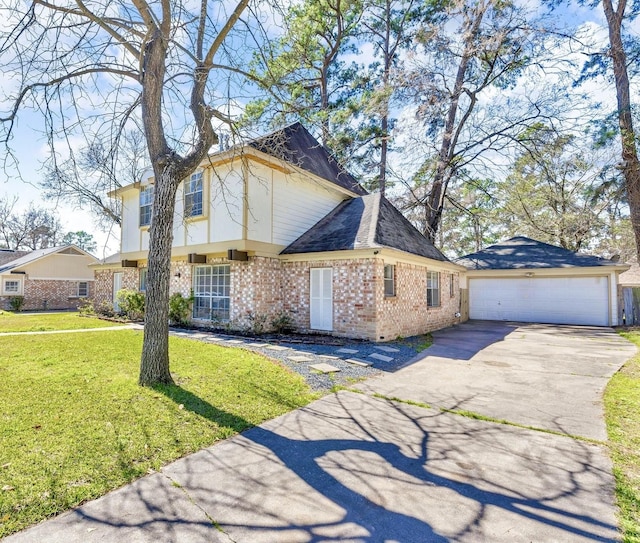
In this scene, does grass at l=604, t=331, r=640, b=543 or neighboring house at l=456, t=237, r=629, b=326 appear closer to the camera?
grass at l=604, t=331, r=640, b=543

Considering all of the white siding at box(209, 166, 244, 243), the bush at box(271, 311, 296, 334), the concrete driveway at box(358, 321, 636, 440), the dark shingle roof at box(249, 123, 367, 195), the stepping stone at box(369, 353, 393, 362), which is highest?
the dark shingle roof at box(249, 123, 367, 195)

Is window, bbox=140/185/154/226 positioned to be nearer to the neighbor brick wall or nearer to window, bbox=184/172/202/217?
window, bbox=184/172/202/217

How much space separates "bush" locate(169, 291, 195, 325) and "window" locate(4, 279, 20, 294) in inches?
734

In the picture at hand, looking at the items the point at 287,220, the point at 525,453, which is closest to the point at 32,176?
the point at 287,220

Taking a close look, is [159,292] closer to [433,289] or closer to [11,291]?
[433,289]

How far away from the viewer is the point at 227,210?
1084cm

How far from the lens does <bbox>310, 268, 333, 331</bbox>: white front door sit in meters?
10.8

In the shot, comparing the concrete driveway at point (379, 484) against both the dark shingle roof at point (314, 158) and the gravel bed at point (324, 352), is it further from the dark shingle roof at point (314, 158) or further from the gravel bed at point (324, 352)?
the dark shingle roof at point (314, 158)

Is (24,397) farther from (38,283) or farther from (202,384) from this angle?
(38,283)

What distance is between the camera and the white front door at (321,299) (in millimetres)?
10812

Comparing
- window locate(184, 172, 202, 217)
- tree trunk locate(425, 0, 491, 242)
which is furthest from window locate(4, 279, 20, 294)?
tree trunk locate(425, 0, 491, 242)

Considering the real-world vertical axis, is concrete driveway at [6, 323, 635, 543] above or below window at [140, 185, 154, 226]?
below

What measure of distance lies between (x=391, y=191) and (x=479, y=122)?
5.56 meters

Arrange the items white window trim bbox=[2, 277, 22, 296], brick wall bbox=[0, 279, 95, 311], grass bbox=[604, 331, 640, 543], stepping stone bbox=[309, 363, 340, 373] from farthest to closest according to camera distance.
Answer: brick wall bbox=[0, 279, 95, 311] → white window trim bbox=[2, 277, 22, 296] → stepping stone bbox=[309, 363, 340, 373] → grass bbox=[604, 331, 640, 543]
